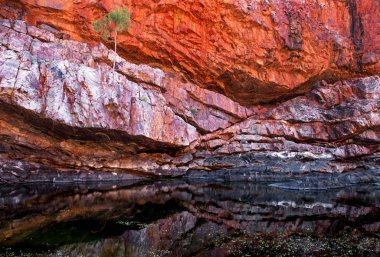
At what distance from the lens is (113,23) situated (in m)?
31.2

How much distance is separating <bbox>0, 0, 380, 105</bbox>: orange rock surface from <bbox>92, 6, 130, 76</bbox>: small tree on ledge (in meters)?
1.56

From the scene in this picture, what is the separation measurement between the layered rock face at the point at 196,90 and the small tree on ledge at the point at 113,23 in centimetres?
176

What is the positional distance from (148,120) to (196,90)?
339 inches

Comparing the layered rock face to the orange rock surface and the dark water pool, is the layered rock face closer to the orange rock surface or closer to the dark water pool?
the orange rock surface

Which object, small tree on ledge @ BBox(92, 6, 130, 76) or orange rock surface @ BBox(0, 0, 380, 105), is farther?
orange rock surface @ BBox(0, 0, 380, 105)

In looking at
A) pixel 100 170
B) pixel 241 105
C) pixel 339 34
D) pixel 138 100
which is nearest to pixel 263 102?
pixel 241 105

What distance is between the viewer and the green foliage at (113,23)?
29.9m

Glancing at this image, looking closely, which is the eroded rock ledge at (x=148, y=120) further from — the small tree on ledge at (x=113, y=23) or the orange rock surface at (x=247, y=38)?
the orange rock surface at (x=247, y=38)

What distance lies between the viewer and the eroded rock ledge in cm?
2539

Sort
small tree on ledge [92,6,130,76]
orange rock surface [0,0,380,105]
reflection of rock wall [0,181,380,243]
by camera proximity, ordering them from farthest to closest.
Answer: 1. orange rock surface [0,0,380,105]
2. small tree on ledge [92,6,130,76]
3. reflection of rock wall [0,181,380,243]

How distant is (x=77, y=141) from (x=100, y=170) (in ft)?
14.0

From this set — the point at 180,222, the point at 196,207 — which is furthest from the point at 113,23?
the point at 180,222

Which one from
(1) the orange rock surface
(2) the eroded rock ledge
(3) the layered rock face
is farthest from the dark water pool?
(1) the orange rock surface

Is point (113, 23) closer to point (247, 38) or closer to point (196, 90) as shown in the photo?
point (196, 90)
